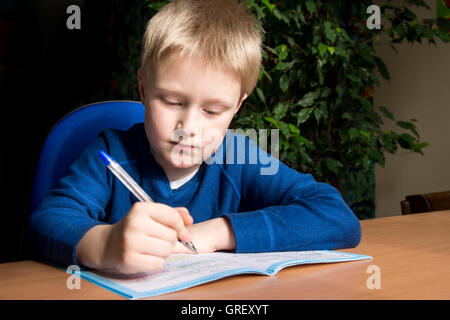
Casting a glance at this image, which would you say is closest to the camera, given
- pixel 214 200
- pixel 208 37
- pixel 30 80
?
pixel 208 37

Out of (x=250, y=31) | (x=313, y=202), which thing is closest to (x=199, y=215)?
(x=313, y=202)

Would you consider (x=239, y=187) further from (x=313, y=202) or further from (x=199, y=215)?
(x=313, y=202)

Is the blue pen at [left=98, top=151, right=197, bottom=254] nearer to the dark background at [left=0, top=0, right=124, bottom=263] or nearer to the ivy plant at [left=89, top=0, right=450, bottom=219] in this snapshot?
the ivy plant at [left=89, top=0, right=450, bottom=219]

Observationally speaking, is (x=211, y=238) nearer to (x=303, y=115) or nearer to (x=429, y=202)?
(x=429, y=202)

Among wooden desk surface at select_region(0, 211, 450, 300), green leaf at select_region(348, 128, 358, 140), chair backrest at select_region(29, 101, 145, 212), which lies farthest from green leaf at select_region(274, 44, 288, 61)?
wooden desk surface at select_region(0, 211, 450, 300)

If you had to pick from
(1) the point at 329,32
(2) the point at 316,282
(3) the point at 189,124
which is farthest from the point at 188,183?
(1) the point at 329,32

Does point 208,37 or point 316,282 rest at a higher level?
point 208,37

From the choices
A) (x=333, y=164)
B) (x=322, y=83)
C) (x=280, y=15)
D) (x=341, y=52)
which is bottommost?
(x=333, y=164)

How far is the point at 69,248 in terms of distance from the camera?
22.0 inches

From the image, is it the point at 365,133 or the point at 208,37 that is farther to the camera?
the point at 365,133

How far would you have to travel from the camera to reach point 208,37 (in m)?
0.76

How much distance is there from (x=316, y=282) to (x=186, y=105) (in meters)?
0.37

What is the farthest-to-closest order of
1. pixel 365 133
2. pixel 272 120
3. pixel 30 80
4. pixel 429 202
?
pixel 30 80 < pixel 365 133 < pixel 272 120 < pixel 429 202

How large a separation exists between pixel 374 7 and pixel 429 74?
2.06ft
